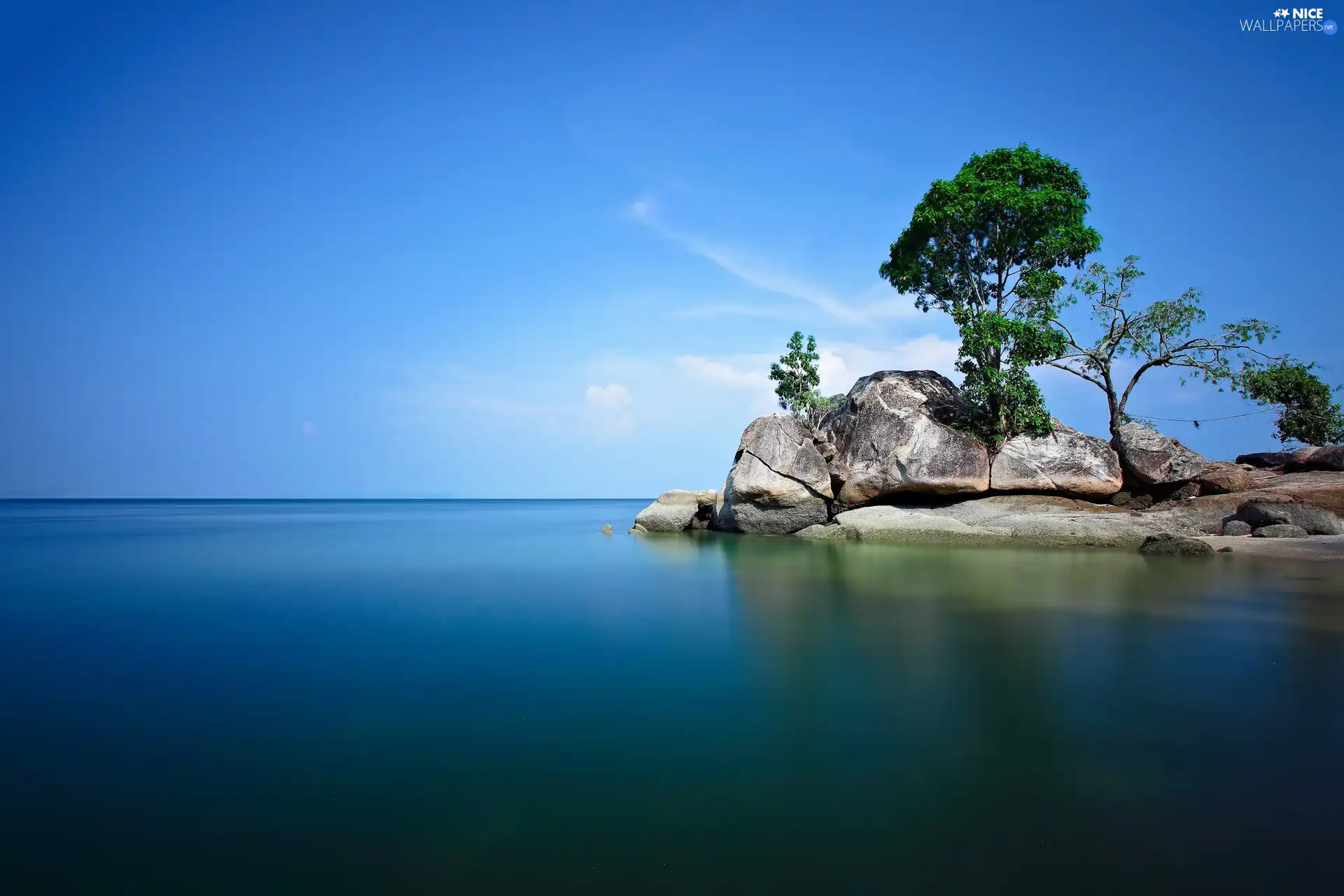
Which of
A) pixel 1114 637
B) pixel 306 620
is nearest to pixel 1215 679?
pixel 1114 637

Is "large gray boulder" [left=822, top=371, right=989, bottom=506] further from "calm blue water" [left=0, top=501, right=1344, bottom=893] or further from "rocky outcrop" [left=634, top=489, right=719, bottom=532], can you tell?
"calm blue water" [left=0, top=501, right=1344, bottom=893]

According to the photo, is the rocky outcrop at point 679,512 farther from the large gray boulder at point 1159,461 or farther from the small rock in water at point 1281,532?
the small rock in water at point 1281,532

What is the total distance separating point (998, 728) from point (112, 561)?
912 inches

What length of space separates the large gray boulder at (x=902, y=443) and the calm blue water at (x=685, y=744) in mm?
10084

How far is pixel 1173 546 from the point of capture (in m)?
16.0

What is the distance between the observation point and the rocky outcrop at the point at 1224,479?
19.9 metres

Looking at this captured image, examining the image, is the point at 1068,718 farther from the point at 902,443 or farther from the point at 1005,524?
the point at 902,443

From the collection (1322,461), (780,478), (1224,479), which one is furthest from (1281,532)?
(780,478)

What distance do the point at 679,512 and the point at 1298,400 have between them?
935 inches

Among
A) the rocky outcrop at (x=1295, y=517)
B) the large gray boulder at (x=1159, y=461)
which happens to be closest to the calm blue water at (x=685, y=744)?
the rocky outcrop at (x=1295, y=517)

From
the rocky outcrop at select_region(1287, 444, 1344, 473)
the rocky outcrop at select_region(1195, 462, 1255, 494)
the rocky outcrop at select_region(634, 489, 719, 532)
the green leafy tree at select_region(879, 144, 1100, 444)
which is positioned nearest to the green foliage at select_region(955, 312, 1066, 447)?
the green leafy tree at select_region(879, 144, 1100, 444)

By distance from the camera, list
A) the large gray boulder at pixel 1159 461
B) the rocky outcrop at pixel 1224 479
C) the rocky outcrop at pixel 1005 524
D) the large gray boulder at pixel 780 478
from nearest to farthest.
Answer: the rocky outcrop at pixel 1005 524 < the rocky outcrop at pixel 1224 479 < the large gray boulder at pixel 1159 461 < the large gray boulder at pixel 780 478

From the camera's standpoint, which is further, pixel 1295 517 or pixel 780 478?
pixel 780 478

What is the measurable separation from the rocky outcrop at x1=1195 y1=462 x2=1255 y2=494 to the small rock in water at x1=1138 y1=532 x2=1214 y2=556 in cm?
577
